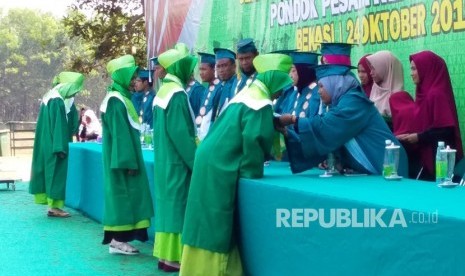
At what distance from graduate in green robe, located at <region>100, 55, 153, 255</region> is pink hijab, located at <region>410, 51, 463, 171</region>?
2.16 meters

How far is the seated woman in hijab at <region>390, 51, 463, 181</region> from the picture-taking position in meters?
5.45

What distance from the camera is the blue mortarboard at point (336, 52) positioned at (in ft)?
18.9

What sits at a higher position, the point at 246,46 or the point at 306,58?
the point at 246,46

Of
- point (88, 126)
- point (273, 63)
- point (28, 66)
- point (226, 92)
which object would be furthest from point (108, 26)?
point (28, 66)

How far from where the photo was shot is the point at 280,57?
190 inches

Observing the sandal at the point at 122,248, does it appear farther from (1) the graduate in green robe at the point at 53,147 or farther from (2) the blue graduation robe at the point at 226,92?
(1) the graduate in green robe at the point at 53,147

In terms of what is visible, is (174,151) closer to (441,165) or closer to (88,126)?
(441,165)

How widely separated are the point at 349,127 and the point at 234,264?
36.5 inches

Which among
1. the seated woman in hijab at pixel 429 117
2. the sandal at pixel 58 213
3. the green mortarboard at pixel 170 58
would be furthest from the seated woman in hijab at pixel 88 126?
the seated woman in hijab at pixel 429 117

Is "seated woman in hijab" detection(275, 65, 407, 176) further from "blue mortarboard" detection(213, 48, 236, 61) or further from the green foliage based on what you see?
the green foliage

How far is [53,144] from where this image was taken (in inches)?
363

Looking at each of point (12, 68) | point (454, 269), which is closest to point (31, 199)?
point (454, 269)

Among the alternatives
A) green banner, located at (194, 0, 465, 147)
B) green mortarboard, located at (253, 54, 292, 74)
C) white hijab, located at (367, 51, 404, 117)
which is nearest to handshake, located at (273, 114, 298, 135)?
green mortarboard, located at (253, 54, 292, 74)

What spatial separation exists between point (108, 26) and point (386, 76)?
1244 centimetres
